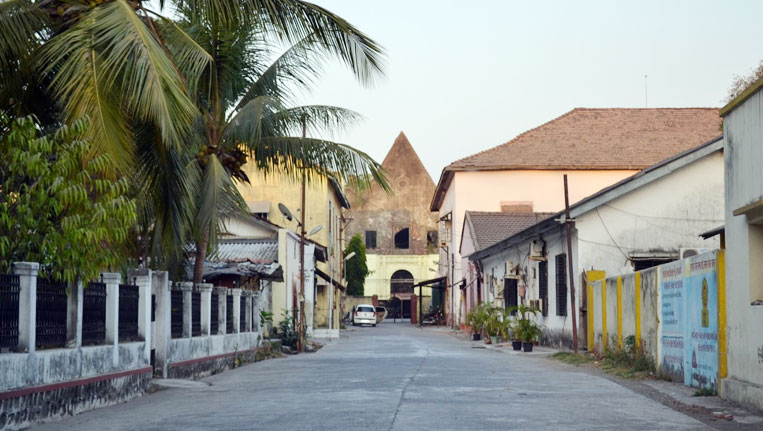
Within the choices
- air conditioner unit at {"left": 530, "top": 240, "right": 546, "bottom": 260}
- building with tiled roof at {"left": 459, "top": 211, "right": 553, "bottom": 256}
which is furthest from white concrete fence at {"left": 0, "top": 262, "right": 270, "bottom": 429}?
building with tiled roof at {"left": 459, "top": 211, "right": 553, "bottom": 256}

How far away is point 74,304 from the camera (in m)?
12.7

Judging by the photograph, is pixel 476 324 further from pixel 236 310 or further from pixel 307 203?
pixel 307 203

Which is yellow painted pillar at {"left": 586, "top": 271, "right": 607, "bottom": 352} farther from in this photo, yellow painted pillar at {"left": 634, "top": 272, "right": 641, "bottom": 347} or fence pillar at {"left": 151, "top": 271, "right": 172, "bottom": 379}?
fence pillar at {"left": 151, "top": 271, "right": 172, "bottom": 379}

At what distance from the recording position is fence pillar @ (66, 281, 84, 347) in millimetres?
12484

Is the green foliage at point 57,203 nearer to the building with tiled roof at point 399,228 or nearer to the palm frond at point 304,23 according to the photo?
the palm frond at point 304,23

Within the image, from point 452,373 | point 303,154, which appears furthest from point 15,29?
point 452,373

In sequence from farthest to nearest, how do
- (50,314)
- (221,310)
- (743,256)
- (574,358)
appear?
(574,358)
(221,310)
(743,256)
(50,314)

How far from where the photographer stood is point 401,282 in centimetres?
7912

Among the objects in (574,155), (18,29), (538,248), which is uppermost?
(574,155)

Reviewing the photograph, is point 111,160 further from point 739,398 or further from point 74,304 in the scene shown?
point 739,398

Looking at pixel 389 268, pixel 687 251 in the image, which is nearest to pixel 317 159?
pixel 687 251

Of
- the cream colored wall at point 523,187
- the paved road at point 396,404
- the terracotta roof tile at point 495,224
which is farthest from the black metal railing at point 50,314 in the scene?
the cream colored wall at point 523,187

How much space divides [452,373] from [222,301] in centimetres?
648

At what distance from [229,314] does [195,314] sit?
3.69 metres
